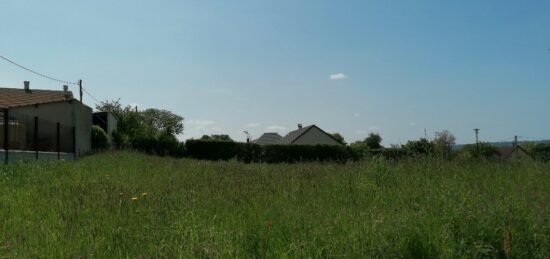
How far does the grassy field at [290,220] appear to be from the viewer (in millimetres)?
4238

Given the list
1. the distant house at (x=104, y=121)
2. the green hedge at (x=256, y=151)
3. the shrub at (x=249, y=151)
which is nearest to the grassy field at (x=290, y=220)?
the shrub at (x=249, y=151)

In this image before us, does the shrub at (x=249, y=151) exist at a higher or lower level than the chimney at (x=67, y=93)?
lower

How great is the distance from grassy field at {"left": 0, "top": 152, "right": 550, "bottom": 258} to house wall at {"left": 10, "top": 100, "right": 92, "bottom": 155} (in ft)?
79.2

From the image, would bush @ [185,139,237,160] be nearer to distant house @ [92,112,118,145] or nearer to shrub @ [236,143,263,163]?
shrub @ [236,143,263,163]

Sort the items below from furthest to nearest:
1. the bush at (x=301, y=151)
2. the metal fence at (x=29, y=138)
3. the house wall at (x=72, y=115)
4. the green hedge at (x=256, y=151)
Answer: the green hedge at (x=256, y=151) → the bush at (x=301, y=151) → the house wall at (x=72, y=115) → the metal fence at (x=29, y=138)

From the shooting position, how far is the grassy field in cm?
424

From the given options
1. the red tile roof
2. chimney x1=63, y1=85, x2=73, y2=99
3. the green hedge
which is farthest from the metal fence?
the green hedge

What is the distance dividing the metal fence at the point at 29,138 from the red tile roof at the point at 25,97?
704 cm

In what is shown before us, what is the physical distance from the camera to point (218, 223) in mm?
5105

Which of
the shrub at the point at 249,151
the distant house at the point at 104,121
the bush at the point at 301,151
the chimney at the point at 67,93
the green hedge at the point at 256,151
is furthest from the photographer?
the distant house at the point at 104,121

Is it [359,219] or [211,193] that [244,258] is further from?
[211,193]

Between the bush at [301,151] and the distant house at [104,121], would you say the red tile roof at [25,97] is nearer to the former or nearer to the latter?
the distant house at [104,121]

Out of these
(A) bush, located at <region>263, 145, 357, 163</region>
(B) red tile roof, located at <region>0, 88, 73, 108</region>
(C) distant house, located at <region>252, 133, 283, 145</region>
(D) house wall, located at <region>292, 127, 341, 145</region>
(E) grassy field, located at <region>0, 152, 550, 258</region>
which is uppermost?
(B) red tile roof, located at <region>0, 88, 73, 108</region>

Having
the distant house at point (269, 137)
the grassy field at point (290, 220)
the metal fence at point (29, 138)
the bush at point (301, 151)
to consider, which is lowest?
the grassy field at point (290, 220)
